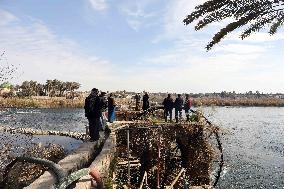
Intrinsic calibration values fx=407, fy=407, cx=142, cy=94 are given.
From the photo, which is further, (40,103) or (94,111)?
(40,103)

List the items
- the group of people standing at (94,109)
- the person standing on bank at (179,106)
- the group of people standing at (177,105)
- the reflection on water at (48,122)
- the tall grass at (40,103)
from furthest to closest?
1. the tall grass at (40,103)
2. the reflection on water at (48,122)
3. the group of people standing at (177,105)
4. the person standing on bank at (179,106)
5. the group of people standing at (94,109)

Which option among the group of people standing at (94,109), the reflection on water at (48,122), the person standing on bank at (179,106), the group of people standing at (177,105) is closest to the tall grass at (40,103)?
the reflection on water at (48,122)

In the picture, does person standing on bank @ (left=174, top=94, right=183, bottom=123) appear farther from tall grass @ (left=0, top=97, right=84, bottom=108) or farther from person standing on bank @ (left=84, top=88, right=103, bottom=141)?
tall grass @ (left=0, top=97, right=84, bottom=108)

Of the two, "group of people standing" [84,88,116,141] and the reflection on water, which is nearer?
"group of people standing" [84,88,116,141]

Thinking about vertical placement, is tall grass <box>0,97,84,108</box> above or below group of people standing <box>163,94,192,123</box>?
below

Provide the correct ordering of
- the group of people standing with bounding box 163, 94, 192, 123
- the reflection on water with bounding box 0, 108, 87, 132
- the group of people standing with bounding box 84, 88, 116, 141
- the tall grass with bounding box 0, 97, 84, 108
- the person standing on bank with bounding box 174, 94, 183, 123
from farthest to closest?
the tall grass with bounding box 0, 97, 84, 108 < the reflection on water with bounding box 0, 108, 87, 132 < the group of people standing with bounding box 163, 94, 192, 123 < the person standing on bank with bounding box 174, 94, 183, 123 < the group of people standing with bounding box 84, 88, 116, 141

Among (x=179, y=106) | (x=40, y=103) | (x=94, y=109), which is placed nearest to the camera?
(x=94, y=109)

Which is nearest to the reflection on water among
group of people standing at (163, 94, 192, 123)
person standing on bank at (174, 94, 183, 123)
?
group of people standing at (163, 94, 192, 123)

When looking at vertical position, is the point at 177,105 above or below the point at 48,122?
above

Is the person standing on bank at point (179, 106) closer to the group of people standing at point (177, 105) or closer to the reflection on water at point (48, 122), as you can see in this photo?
the group of people standing at point (177, 105)

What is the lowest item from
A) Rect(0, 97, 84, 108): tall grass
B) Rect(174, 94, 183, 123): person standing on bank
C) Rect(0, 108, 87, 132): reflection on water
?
Rect(0, 108, 87, 132): reflection on water

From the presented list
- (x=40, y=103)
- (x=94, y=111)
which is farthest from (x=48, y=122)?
(x=94, y=111)

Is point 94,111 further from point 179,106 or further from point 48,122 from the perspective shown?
point 48,122

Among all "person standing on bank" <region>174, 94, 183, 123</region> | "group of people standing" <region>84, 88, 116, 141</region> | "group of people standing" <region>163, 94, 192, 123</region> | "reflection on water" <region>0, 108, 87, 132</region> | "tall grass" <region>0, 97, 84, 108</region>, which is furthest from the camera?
Result: "tall grass" <region>0, 97, 84, 108</region>
